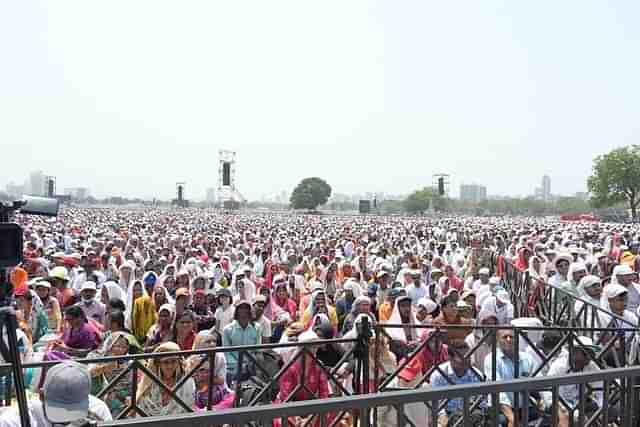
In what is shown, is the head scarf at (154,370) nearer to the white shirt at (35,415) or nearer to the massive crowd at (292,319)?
the massive crowd at (292,319)

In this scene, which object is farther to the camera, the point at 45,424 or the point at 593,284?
the point at 593,284

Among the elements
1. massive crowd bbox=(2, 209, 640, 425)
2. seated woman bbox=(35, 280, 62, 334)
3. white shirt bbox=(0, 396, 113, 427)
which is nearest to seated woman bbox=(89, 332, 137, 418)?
massive crowd bbox=(2, 209, 640, 425)

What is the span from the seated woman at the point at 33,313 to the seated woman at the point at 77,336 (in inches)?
45.6

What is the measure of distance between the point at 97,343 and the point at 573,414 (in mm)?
4170

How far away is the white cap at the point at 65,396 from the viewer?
2.03 metres

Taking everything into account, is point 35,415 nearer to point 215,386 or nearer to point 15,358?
point 15,358

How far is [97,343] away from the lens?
18.9 ft

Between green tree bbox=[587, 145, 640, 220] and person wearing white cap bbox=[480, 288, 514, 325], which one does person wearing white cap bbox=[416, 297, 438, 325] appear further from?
green tree bbox=[587, 145, 640, 220]

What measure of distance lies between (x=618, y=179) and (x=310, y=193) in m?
52.7

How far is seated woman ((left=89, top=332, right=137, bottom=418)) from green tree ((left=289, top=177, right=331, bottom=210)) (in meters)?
102

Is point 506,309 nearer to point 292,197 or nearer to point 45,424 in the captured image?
point 45,424

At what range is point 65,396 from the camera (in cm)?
205

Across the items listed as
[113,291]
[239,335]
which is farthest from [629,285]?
[113,291]

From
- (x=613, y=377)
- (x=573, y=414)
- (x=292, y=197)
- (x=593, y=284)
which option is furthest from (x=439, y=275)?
(x=292, y=197)
